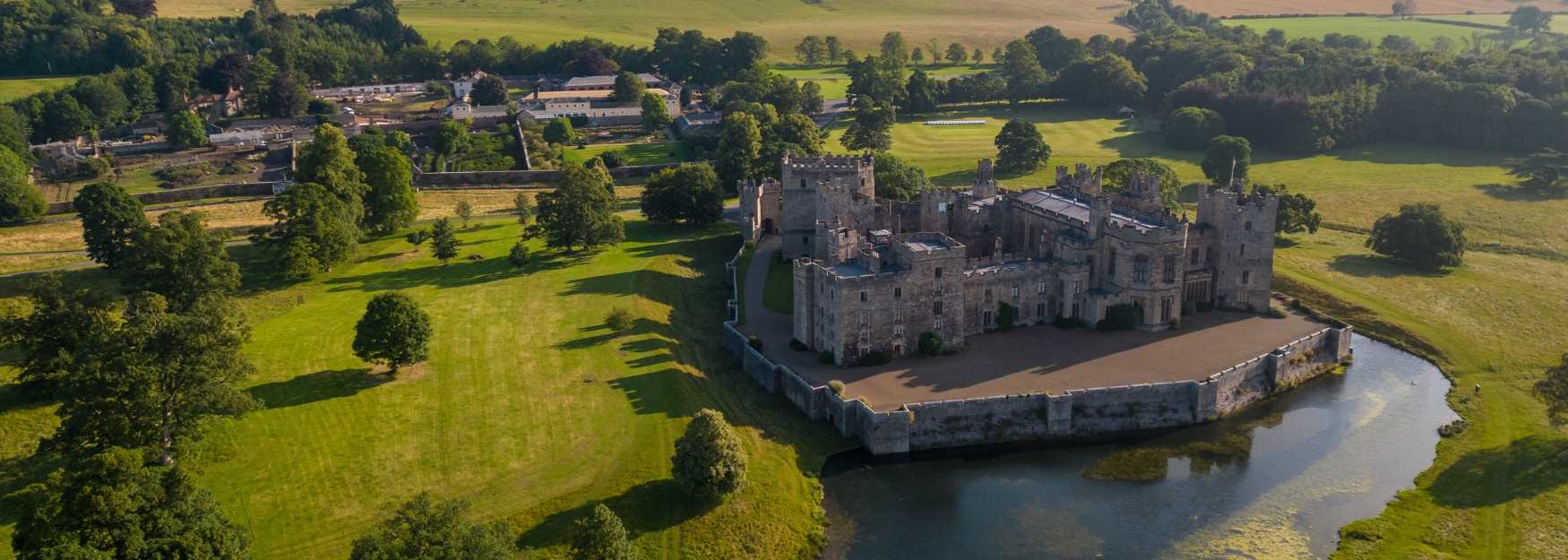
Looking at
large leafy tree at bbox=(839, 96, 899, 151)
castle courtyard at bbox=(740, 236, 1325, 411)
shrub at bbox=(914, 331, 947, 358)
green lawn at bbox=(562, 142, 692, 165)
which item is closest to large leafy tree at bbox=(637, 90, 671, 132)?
green lawn at bbox=(562, 142, 692, 165)

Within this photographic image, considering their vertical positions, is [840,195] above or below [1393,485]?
above

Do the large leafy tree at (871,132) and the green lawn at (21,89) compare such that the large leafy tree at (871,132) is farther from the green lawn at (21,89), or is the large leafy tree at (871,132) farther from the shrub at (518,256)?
the green lawn at (21,89)

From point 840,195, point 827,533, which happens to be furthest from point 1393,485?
point 840,195

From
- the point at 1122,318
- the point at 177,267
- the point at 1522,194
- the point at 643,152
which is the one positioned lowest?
the point at 1122,318

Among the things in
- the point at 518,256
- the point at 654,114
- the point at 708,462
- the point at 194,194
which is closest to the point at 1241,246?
the point at 708,462

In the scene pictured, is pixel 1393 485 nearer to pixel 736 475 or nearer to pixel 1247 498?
pixel 1247 498

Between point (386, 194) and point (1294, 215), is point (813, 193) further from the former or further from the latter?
point (1294, 215)
